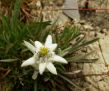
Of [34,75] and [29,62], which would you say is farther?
[34,75]

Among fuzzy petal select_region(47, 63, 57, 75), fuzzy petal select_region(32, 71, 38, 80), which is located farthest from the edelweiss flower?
fuzzy petal select_region(32, 71, 38, 80)

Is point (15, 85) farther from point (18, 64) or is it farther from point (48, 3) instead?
point (48, 3)

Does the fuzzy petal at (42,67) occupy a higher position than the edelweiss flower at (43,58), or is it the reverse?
the edelweiss flower at (43,58)

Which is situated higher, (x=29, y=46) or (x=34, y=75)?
(x=29, y=46)

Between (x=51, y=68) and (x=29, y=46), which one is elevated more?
(x=29, y=46)

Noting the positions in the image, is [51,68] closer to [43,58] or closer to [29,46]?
[43,58]

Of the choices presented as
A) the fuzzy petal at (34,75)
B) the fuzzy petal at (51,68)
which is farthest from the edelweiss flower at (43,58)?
the fuzzy petal at (34,75)

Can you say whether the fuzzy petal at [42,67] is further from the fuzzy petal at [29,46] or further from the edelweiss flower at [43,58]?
the fuzzy petal at [29,46]

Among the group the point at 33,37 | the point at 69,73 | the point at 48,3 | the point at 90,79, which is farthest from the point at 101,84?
the point at 48,3

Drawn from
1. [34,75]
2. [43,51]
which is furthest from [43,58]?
[34,75]

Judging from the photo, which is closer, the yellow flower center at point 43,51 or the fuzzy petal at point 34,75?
the yellow flower center at point 43,51

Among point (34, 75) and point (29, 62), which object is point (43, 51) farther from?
point (34, 75)
